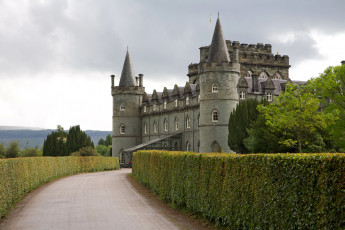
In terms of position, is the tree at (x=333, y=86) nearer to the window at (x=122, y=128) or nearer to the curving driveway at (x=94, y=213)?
the curving driveway at (x=94, y=213)

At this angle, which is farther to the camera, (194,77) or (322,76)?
(194,77)

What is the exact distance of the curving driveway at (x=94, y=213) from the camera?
1269 centimetres

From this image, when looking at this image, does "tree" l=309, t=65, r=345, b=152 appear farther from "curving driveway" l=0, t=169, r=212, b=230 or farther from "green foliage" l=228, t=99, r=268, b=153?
"curving driveway" l=0, t=169, r=212, b=230

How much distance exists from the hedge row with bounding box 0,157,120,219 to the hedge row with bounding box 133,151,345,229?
625 centimetres

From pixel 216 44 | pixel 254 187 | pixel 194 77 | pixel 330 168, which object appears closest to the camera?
pixel 330 168

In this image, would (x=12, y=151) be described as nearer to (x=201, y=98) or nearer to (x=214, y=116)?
(x=201, y=98)

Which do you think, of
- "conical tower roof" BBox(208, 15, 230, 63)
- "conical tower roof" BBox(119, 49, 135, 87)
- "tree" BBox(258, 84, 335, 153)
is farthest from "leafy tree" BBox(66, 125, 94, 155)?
"tree" BBox(258, 84, 335, 153)

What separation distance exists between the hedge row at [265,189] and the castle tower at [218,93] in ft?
101

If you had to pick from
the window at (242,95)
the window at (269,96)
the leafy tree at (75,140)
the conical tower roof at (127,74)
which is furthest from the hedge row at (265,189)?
the conical tower roof at (127,74)

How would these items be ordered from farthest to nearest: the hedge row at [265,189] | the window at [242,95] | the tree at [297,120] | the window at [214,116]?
1. the window at [242,95]
2. the window at [214,116]
3. the tree at [297,120]
4. the hedge row at [265,189]

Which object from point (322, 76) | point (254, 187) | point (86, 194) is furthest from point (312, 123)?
point (254, 187)

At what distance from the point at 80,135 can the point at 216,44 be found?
92.9 feet

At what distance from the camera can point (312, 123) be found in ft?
120

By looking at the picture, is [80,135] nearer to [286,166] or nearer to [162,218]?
[162,218]
